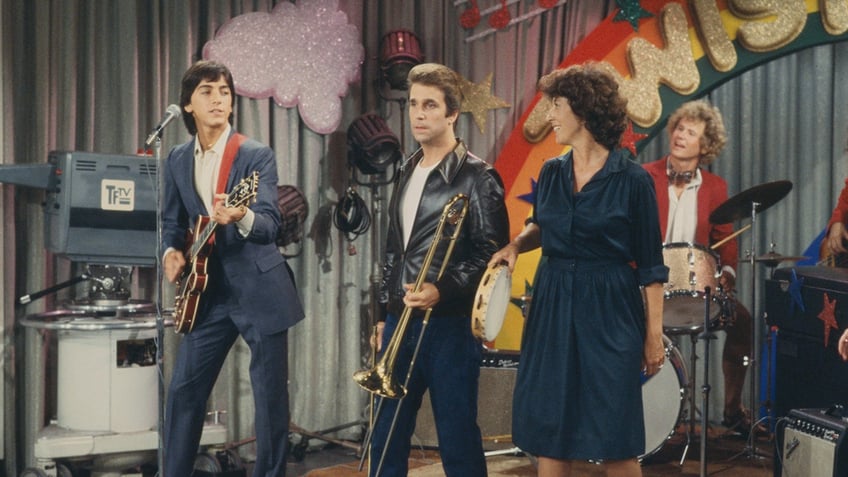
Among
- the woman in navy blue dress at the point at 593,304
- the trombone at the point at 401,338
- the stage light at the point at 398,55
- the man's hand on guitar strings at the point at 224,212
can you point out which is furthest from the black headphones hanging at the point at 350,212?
the woman in navy blue dress at the point at 593,304

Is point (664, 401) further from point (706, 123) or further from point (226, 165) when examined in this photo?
point (226, 165)

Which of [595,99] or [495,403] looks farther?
[495,403]

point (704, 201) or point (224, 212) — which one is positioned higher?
point (704, 201)

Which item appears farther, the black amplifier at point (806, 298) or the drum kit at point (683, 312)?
the drum kit at point (683, 312)

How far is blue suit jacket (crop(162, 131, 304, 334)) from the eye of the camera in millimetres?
4125

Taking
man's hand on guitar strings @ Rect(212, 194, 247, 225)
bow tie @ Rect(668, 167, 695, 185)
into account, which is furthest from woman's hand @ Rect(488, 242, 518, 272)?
bow tie @ Rect(668, 167, 695, 185)

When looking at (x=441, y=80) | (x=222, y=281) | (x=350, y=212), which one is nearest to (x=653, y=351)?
(x=441, y=80)

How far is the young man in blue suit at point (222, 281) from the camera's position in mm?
4121

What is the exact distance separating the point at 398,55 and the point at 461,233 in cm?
266

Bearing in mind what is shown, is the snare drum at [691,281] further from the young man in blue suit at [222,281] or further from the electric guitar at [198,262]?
the electric guitar at [198,262]

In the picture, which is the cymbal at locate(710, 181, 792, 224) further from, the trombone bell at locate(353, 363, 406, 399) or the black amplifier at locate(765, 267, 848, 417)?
the trombone bell at locate(353, 363, 406, 399)

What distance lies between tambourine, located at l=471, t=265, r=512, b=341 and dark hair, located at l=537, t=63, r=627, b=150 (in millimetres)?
556

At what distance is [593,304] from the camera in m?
3.23

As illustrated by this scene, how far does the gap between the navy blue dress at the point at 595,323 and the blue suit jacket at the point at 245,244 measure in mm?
1284
